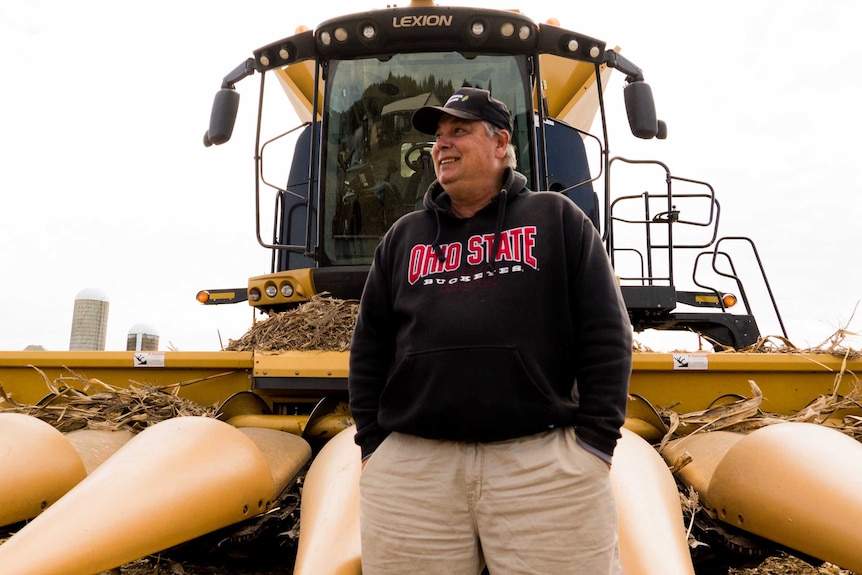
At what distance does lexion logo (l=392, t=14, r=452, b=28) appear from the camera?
450 centimetres

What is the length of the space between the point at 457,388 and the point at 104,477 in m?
1.20

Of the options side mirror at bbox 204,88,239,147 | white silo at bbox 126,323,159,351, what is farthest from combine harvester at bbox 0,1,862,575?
white silo at bbox 126,323,159,351

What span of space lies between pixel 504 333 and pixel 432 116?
0.65 m

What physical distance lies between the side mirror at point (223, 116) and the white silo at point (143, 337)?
4.51 metres

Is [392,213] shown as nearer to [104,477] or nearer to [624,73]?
[624,73]

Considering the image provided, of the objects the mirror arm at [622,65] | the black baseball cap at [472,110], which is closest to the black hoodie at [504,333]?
the black baseball cap at [472,110]

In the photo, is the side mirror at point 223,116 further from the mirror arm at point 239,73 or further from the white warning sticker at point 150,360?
the white warning sticker at point 150,360

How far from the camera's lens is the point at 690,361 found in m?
3.62

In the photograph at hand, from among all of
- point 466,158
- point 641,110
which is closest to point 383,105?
point 641,110

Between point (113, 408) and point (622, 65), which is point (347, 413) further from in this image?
point (622, 65)

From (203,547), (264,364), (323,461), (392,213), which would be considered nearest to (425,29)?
(392,213)

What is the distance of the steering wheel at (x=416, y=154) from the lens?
4.58m

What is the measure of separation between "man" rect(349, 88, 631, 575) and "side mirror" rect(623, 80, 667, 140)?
2613mm

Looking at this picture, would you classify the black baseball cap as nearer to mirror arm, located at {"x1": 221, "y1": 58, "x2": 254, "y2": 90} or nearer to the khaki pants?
the khaki pants
